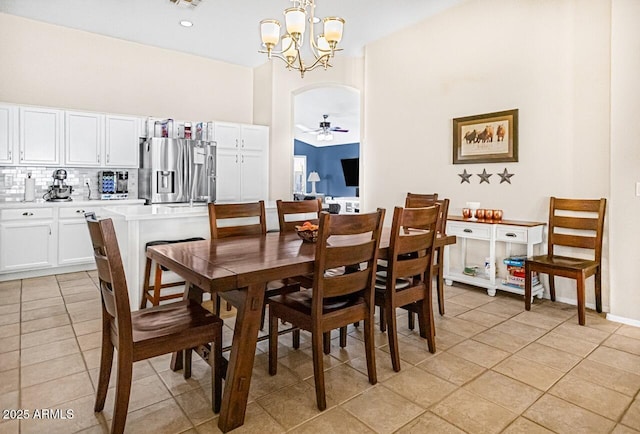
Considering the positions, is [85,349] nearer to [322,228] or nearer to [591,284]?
[322,228]

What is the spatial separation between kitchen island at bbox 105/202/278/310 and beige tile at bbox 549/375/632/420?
116 inches

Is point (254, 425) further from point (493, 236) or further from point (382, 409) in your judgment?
point (493, 236)

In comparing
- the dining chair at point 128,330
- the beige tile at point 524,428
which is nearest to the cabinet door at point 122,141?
the dining chair at point 128,330

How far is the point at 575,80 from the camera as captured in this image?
3.64 meters

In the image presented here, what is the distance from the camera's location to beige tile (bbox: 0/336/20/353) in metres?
2.69

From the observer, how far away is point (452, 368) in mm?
2451

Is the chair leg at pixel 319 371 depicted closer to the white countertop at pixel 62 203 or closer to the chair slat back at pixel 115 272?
the chair slat back at pixel 115 272

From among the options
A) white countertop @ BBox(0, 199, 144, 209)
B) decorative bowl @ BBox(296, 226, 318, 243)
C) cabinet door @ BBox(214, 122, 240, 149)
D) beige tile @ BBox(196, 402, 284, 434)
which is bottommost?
beige tile @ BBox(196, 402, 284, 434)

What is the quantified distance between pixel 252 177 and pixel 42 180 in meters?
2.78

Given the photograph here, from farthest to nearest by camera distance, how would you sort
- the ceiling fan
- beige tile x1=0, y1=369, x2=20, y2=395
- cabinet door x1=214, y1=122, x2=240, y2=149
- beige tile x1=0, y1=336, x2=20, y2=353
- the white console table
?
the ceiling fan
cabinet door x1=214, y1=122, x2=240, y2=149
the white console table
beige tile x1=0, y1=336, x2=20, y2=353
beige tile x1=0, y1=369, x2=20, y2=395

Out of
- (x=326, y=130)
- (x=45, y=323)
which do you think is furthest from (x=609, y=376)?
(x=326, y=130)

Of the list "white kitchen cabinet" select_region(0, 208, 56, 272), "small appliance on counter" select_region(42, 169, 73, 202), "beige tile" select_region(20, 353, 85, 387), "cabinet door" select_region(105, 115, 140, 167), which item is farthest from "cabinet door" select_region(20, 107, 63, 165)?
"beige tile" select_region(20, 353, 85, 387)

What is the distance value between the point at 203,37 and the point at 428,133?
3.37m

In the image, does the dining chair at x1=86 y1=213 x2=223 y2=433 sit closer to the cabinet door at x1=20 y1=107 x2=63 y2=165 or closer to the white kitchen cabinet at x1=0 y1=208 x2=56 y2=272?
the white kitchen cabinet at x1=0 y1=208 x2=56 y2=272
